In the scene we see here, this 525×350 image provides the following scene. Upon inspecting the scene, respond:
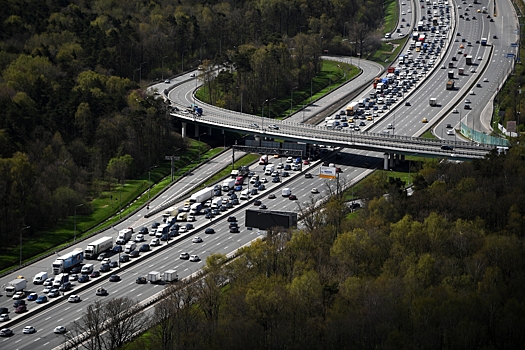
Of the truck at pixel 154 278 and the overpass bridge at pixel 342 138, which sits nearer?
the truck at pixel 154 278

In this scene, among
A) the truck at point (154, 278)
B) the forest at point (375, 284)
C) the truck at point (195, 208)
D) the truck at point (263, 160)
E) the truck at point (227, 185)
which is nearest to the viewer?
the forest at point (375, 284)

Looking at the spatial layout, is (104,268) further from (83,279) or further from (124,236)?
(124,236)

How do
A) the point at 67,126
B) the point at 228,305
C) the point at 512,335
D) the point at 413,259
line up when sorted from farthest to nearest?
1. the point at 67,126
2. the point at 413,259
3. the point at 228,305
4. the point at 512,335

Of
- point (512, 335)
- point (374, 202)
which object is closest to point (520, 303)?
point (512, 335)

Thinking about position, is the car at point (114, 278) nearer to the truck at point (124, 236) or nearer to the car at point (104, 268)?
the car at point (104, 268)

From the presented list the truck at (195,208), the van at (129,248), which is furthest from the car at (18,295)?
the truck at (195,208)

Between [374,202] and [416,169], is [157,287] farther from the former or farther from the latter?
[416,169]

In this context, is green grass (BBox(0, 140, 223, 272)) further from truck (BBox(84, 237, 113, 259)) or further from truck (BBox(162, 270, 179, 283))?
truck (BBox(162, 270, 179, 283))
